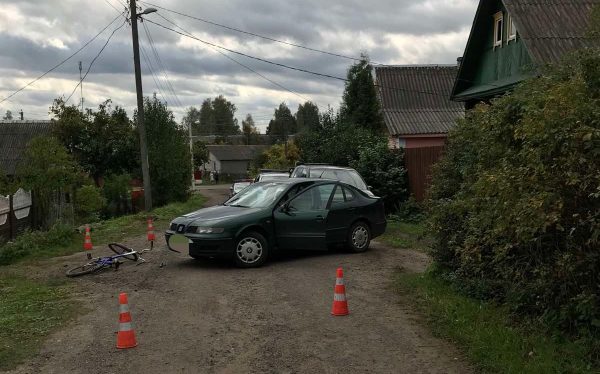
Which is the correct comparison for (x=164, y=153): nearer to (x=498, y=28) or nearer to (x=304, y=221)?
(x=498, y=28)

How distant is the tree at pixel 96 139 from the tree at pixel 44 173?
45.4 ft

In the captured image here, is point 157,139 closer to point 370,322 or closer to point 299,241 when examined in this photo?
point 299,241

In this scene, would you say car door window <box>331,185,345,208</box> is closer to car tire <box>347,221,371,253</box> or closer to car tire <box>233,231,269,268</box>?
car tire <box>347,221,371,253</box>

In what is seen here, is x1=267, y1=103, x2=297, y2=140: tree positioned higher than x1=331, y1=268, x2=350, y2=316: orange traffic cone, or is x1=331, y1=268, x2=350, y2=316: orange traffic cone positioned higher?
x1=267, y1=103, x2=297, y2=140: tree

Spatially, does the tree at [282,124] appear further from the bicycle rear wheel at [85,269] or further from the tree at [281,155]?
the bicycle rear wheel at [85,269]

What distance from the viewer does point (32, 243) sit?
12.2 metres

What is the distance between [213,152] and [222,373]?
10674 cm

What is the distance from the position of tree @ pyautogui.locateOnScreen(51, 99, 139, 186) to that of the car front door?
79.9 feet

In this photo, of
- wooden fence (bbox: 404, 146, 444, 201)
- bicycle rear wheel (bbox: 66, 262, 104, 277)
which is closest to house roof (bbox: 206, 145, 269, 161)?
wooden fence (bbox: 404, 146, 444, 201)

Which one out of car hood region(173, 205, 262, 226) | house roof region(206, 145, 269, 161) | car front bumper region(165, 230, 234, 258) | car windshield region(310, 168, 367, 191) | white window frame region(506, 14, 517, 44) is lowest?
car front bumper region(165, 230, 234, 258)

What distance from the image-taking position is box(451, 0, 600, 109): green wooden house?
16.7 m

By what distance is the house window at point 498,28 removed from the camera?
1950 centimetres

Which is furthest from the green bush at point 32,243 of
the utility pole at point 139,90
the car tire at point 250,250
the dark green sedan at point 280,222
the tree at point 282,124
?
the tree at point 282,124

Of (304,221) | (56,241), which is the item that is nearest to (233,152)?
(56,241)
